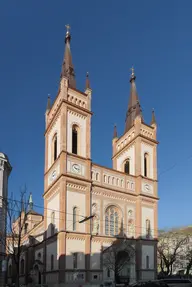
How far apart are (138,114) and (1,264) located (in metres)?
27.2

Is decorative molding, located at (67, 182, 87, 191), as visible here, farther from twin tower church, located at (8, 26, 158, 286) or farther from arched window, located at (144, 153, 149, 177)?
arched window, located at (144, 153, 149, 177)

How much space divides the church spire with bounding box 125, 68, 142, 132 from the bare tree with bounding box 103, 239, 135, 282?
58.3 feet

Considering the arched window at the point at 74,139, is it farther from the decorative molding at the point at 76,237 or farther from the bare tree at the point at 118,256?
the bare tree at the point at 118,256

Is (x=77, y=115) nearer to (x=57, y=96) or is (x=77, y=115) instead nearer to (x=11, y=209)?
(x=57, y=96)

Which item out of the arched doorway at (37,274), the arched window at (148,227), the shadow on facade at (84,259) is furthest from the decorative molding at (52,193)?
the arched window at (148,227)

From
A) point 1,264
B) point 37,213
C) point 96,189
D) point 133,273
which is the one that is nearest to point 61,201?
point 96,189

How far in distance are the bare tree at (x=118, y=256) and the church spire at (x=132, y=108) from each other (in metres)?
17.8

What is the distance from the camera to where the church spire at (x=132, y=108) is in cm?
5235

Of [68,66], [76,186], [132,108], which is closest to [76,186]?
[76,186]

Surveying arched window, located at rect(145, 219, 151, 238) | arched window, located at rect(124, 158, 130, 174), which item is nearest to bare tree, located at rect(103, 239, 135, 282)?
arched window, located at rect(145, 219, 151, 238)

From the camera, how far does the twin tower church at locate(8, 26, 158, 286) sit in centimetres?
3797

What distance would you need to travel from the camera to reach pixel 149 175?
4903cm

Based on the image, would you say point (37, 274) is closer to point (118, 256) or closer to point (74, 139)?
point (118, 256)

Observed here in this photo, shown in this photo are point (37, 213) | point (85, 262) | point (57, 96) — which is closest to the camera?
point (85, 262)
